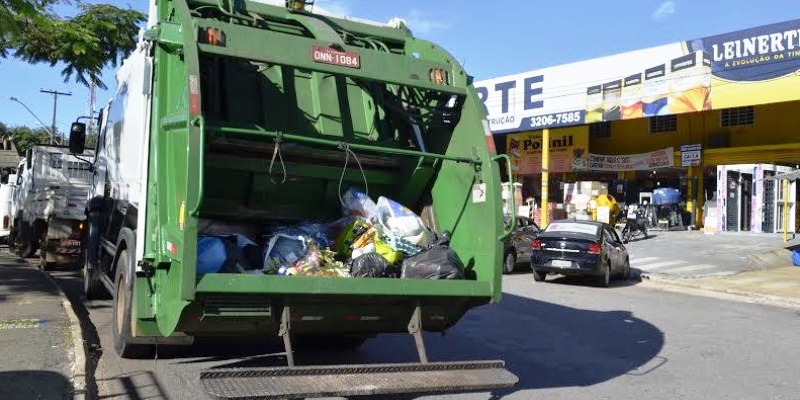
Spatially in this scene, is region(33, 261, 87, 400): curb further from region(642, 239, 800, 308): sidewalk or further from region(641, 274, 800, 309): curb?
region(642, 239, 800, 308): sidewalk

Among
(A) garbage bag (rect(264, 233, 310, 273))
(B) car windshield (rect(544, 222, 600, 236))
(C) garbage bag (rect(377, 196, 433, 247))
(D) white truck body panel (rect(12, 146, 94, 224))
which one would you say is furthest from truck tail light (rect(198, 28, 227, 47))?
(B) car windshield (rect(544, 222, 600, 236))

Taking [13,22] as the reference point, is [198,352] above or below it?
below

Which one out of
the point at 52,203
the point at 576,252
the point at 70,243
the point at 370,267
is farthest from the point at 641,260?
the point at 370,267

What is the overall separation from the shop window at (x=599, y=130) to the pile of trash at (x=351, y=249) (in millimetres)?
26878

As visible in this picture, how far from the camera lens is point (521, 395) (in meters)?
6.08

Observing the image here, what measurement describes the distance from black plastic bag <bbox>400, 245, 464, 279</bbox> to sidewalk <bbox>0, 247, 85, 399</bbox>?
105 inches

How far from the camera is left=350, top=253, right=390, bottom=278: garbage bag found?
18.3 ft

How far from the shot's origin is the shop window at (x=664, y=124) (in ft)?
96.0

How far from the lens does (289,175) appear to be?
633 cm

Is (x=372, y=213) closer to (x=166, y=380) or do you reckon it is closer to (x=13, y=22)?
(x=166, y=380)

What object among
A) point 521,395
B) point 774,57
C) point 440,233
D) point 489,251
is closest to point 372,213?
point 440,233

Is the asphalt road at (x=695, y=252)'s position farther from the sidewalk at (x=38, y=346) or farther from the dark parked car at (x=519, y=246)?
the sidewalk at (x=38, y=346)

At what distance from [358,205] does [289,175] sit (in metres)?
0.67

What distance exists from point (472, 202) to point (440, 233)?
572mm
